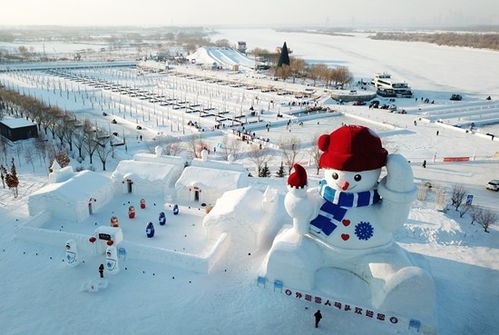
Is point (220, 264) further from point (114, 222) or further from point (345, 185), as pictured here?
point (345, 185)

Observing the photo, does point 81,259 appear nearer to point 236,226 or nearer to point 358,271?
point 236,226

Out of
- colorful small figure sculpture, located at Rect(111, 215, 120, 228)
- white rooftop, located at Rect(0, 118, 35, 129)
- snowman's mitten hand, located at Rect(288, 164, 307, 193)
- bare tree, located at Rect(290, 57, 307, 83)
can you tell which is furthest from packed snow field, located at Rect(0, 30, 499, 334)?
bare tree, located at Rect(290, 57, 307, 83)

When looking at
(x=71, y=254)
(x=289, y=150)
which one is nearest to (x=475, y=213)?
(x=289, y=150)

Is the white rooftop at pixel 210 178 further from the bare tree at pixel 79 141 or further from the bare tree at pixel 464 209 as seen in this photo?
the bare tree at pixel 79 141

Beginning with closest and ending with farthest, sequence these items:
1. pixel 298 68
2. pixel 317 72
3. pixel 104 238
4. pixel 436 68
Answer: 1. pixel 104 238
2. pixel 317 72
3. pixel 298 68
4. pixel 436 68

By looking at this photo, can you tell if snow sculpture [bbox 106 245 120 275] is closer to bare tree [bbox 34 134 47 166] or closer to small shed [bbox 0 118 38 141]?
bare tree [bbox 34 134 47 166]

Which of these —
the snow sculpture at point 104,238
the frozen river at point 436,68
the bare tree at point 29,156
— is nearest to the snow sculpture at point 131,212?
the snow sculpture at point 104,238

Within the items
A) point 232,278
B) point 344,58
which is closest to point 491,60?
point 344,58
